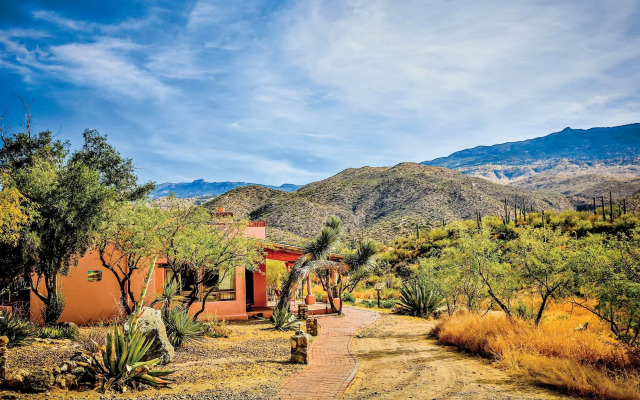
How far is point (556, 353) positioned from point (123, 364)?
9.25 meters

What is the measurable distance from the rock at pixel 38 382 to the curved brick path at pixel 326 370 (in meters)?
3.91

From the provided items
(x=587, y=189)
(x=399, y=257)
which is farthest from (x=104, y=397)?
(x=587, y=189)

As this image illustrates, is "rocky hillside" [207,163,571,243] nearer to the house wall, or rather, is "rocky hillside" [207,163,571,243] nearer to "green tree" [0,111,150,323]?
the house wall

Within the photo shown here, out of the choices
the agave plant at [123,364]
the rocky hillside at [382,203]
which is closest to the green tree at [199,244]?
the agave plant at [123,364]

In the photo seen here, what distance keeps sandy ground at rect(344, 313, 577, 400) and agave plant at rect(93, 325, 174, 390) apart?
12.4 ft

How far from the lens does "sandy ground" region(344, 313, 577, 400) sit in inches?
314

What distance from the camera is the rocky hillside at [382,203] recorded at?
54000 mm

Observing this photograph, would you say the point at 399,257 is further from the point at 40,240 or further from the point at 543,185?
the point at 543,185

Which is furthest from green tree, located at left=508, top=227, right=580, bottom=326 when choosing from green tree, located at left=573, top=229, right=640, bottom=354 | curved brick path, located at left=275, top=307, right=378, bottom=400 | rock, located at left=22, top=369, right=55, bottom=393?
rock, located at left=22, top=369, right=55, bottom=393

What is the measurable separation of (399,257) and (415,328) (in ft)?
74.2

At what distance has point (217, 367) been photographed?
9.91 meters

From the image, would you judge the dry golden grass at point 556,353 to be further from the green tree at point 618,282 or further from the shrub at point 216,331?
the shrub at point 216,331

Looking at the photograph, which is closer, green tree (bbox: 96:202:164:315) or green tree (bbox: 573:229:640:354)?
green tree (bbox: 573:229:640:354)

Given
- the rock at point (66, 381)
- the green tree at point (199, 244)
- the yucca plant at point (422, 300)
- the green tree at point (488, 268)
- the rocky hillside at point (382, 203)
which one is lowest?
the yucca plant at point (422, 300)
